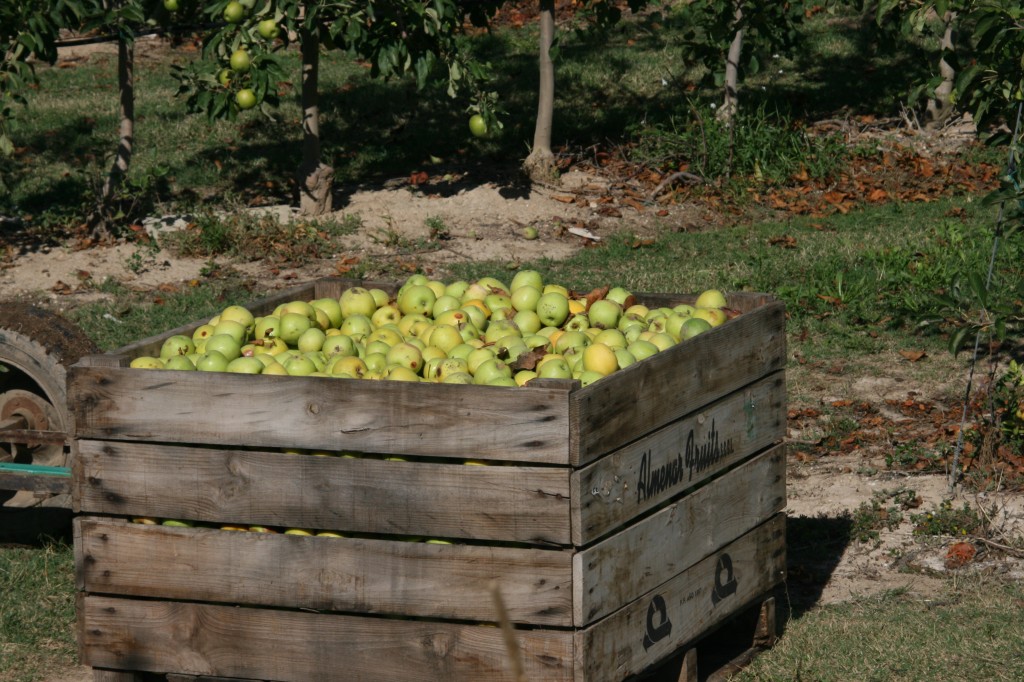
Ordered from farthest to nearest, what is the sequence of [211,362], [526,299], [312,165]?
[312,165] < [526,299] < [211,362]

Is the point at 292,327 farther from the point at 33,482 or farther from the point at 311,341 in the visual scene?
the point at 33,482

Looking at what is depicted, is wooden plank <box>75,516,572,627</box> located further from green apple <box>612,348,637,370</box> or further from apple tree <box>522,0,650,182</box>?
apple tree <box>522,0,650,182</box>

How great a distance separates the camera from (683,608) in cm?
399

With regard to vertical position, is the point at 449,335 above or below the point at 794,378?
above

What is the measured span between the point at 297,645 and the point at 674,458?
1.22 m

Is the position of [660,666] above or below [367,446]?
below

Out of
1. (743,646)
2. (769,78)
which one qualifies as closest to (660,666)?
(743,646)

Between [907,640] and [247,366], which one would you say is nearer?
[247,366]

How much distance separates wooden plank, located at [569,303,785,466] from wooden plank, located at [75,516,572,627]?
366 mm

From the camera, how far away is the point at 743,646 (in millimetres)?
4578

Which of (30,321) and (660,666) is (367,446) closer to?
(660,666)

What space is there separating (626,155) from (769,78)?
3.04 meters

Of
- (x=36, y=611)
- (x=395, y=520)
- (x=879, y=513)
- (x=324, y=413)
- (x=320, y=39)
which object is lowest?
(x=36, y=611)

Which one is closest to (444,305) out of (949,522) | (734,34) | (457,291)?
(457,291)
